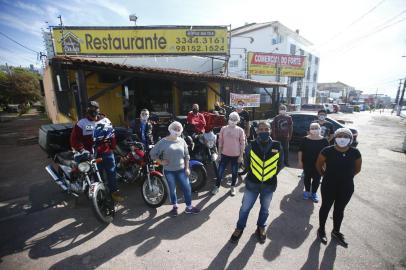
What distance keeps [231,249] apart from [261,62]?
1727 centimetres

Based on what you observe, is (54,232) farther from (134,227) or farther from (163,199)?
(163,199)

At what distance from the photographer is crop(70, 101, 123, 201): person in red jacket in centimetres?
382

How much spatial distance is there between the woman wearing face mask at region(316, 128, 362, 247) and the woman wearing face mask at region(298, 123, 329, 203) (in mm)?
1059

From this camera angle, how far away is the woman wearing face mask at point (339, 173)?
298 centimetres

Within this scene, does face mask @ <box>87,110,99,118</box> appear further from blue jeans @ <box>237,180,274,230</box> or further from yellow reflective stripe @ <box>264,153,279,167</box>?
yellow reflective stripe @ <box>264,153,279,167</box>

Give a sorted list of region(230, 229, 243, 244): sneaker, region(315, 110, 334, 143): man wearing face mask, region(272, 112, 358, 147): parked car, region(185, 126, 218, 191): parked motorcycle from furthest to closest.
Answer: region(272, 112, 358, 147): parked car, region(185, 126, 218, 191): parked motorcycle, region(315, 110, 334, 143): man wearing face mask, region(230, 229, 243, 244): sneaker

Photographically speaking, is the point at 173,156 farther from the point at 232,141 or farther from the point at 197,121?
the point at 197,121

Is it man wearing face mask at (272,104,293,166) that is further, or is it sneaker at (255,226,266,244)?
man wearing face mask at (272,104,293,166)

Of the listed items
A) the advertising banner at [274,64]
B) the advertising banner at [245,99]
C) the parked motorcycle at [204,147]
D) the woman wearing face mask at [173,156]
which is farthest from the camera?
the advertising banner at [274,64]

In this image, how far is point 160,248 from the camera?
308cm

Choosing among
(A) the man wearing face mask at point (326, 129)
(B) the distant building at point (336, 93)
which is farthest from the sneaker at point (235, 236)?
(B) the distant building at point (336, 93)

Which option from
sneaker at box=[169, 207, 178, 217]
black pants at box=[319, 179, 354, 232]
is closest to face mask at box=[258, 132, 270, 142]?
black pants at box=[319, 179, 354, 232]

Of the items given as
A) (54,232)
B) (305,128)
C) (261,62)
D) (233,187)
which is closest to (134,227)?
(54,232)

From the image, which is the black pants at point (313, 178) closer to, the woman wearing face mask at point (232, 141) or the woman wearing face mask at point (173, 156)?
the woman wearing face mask at point (232, 141)
